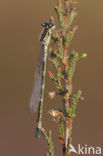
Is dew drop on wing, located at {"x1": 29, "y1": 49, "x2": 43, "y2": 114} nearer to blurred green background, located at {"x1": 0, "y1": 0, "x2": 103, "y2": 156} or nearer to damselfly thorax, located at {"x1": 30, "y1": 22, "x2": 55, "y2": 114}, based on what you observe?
damselfly thorax, located at {"x1": 30, "y1": 22, "x2": 55, "y2": 114}

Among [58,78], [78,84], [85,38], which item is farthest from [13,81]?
[58,78]

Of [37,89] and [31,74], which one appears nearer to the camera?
[37,89]

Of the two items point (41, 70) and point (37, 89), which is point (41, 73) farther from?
point (37, 89)

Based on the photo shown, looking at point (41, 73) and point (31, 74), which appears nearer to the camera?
point (41, 73)

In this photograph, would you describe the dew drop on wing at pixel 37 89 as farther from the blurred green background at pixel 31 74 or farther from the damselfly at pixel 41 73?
the blurred green background at pixel 31 74

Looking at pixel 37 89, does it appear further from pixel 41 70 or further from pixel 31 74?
pixel 31 74

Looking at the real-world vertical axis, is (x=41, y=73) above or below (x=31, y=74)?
below

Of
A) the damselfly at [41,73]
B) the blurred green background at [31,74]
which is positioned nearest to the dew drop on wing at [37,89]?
the damselfly at [41,73]

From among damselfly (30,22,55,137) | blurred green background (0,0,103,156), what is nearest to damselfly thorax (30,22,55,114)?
damselfly (30,22,55,137)

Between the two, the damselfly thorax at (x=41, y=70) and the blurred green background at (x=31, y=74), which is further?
the blurred green background at (x=31, y=74)

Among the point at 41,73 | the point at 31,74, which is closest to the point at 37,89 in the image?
the point at 41,73

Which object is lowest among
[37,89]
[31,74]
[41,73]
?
[37,89]
